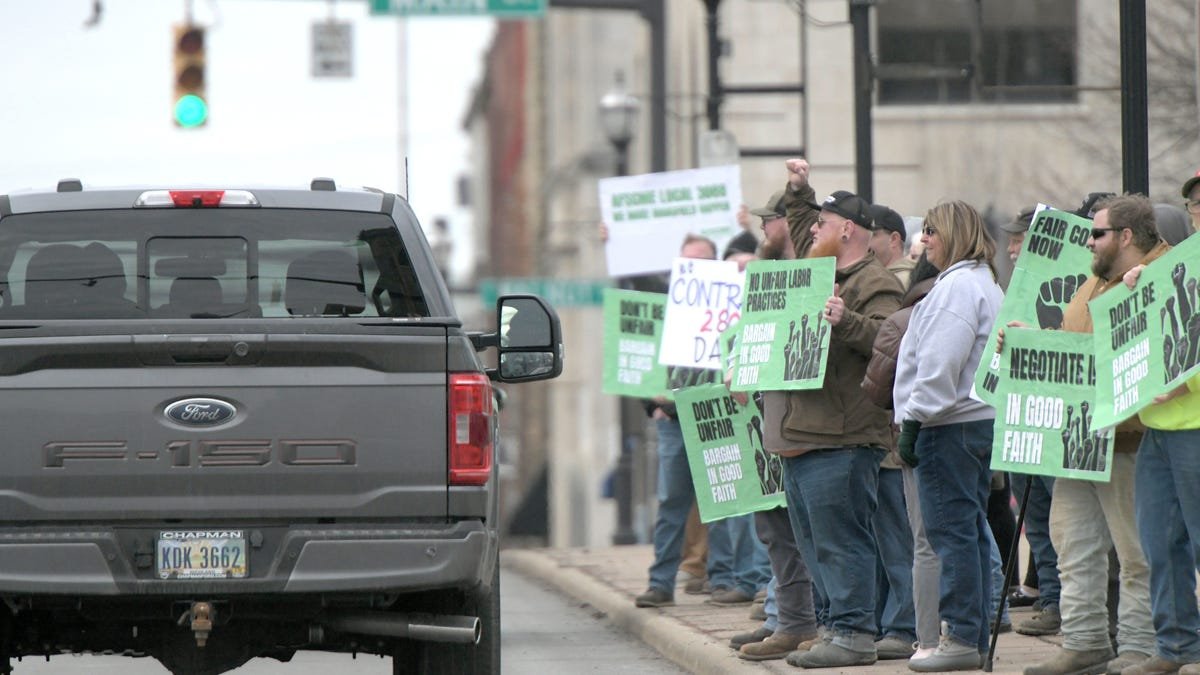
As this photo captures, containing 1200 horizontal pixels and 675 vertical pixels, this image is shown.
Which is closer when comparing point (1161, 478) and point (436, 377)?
point (436, 377)

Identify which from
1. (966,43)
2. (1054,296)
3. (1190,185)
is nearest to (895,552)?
(1054,296)

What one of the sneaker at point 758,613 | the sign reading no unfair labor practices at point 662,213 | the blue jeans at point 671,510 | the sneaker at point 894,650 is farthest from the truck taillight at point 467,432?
the sign reading no unfair labor practices at point 662,213

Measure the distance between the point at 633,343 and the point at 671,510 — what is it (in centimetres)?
148

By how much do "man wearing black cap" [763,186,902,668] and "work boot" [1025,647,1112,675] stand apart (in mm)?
1038

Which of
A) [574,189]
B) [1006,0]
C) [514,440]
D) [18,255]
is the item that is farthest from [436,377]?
[514,440]

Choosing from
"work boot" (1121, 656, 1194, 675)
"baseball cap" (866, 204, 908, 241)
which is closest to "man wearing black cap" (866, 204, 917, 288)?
"baseball cap" (866, 204, 908, 241)

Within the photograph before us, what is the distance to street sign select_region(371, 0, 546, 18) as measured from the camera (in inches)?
822

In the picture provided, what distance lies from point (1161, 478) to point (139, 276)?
12.8 ft

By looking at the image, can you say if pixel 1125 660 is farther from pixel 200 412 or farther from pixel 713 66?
pixel 713 66

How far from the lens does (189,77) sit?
2069 centimetres

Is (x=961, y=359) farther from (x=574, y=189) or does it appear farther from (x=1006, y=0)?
(x=574, y=189)

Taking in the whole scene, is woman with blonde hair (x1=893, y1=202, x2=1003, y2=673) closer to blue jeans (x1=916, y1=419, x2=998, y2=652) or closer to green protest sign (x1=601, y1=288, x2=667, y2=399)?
blue jeans (x1=916, y1=419, x2=998, y2=652)

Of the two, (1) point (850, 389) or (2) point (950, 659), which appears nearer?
(2) point (950, 659)

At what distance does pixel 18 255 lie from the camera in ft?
26.7
